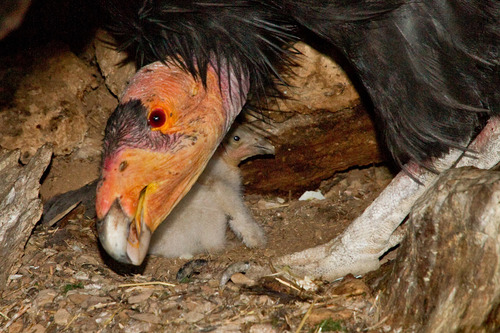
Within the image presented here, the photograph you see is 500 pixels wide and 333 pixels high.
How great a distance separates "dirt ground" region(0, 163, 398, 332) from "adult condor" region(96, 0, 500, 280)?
329mm

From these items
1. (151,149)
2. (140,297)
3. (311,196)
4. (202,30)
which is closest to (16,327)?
(140,297)

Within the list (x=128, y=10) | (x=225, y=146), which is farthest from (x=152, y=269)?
(x=128, y=10)

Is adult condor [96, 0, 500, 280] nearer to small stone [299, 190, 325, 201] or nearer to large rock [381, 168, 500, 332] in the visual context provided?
large rock [381, 168, 500, 332]

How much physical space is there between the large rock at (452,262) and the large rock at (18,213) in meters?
1.99

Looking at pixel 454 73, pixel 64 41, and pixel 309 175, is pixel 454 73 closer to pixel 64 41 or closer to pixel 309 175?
pixel 309 175

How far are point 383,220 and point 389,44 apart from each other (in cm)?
96

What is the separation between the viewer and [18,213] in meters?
3.29

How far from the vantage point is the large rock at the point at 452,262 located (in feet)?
7.19

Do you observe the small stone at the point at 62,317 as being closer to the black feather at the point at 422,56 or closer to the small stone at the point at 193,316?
the small stone at the point at 193,316

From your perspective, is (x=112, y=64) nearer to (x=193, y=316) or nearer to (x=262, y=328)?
(x=193, y=316)

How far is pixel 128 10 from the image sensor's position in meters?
2.93

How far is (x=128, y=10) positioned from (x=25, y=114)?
4.96ft

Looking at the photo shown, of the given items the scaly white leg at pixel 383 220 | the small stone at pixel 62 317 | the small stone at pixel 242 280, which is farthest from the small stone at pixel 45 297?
the scaly white leg at pixel 383 220

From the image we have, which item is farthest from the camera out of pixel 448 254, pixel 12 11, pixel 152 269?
pixel 152 269
